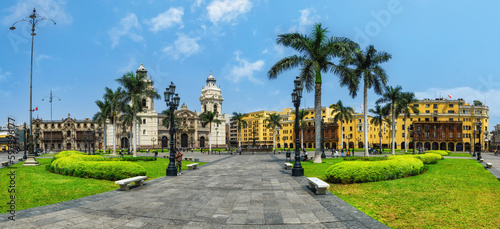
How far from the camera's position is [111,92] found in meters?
46.7

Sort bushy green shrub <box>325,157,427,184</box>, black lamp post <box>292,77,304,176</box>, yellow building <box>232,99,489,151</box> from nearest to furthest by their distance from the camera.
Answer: bushy green shrub <box>325,157,427,184</box>
black lamp post <box>292,77,304,176</box>
yellow building <box>232,99,489,151</box>

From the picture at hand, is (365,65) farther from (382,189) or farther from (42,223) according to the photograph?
(42,223)

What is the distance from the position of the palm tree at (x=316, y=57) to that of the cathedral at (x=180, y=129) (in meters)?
60.7

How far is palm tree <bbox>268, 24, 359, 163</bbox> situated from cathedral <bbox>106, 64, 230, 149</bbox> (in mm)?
60665

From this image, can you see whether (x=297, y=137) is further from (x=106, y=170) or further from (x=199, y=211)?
(x=106, y=170)

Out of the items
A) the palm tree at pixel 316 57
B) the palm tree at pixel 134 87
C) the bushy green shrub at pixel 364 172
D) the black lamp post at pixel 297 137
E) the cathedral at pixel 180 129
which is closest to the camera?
the bushy green shrub at pixel 364 172

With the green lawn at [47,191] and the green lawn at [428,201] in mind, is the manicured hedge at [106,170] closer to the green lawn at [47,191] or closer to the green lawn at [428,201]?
the green lawn at [47,191]

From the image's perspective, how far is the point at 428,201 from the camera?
9195 mm

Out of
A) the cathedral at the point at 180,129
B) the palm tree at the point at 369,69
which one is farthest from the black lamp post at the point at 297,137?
the cathedral at the point at 180,129

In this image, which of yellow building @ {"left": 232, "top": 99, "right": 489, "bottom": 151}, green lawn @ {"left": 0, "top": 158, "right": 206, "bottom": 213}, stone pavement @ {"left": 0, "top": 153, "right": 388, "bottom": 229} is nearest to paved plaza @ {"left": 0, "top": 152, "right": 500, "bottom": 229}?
stone pavement @ {"left": 0, "top": 153, "right": 388, "bottom": 229}

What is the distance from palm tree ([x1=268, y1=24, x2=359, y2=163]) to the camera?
2477cm

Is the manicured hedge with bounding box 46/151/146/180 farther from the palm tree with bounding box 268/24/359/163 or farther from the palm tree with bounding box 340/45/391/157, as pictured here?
the palm tree with bounding box 340/45/391/157

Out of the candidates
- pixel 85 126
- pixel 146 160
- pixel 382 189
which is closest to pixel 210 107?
pixel 85 126

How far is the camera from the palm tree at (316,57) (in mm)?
24766
